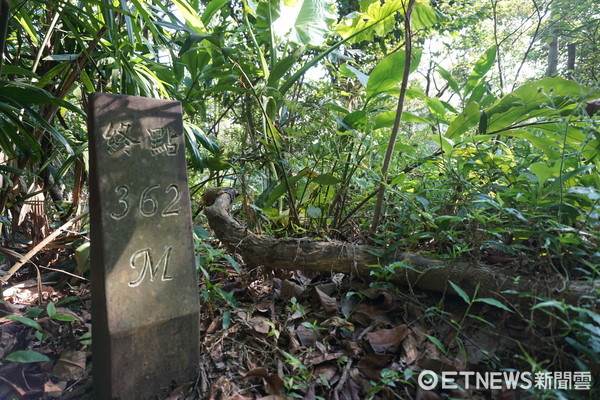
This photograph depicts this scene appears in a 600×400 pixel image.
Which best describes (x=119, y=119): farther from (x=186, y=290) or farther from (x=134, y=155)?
(x=186, y=290)

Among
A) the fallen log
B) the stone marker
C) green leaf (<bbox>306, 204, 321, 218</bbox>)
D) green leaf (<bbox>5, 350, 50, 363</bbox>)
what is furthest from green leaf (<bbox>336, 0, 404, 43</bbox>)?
green leaf (<bbox>5, 350, 50, 363</bbox>)

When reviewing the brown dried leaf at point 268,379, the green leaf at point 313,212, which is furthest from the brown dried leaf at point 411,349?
the green leaf at point 313,212

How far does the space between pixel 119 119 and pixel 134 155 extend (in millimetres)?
116

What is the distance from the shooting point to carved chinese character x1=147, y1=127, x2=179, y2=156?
3.78 ft

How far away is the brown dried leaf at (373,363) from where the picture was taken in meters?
1.12

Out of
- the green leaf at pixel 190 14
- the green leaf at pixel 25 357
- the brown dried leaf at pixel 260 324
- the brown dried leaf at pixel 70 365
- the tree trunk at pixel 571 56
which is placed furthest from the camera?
the tree trunk at pixel 571 56

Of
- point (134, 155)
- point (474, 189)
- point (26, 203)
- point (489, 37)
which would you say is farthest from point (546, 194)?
point (489, 37)

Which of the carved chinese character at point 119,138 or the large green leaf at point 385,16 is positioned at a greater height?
the large green leaf at point 385,16

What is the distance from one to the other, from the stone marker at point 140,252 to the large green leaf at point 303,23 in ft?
4.01

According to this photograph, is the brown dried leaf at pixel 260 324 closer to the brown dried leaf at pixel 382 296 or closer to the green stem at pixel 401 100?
the brown dried leaf at pixel 382 296
